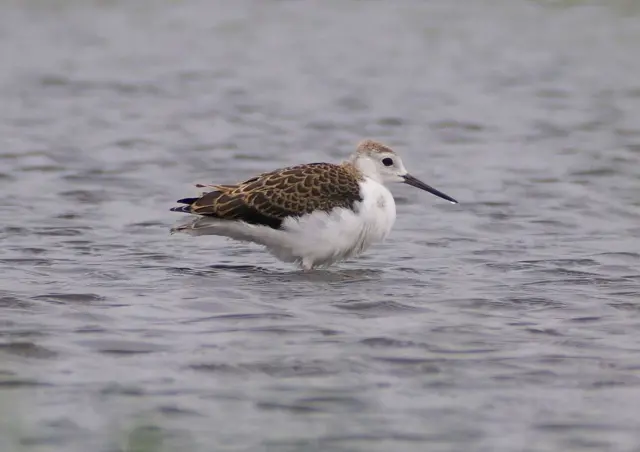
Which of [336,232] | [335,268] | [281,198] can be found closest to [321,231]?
[336,232]

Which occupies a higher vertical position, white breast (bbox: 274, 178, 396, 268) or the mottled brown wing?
the mottled brown wing

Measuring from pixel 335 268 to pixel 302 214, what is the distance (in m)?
0.94

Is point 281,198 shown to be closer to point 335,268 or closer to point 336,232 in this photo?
point 336,232

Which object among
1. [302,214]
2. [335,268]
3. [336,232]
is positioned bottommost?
[335,268]

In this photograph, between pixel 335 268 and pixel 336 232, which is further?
pixel 335 268

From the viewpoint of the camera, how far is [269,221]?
466 inches

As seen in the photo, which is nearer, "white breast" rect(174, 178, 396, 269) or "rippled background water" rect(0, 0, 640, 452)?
"rippled background water" rect(0, 0, 640, 452)

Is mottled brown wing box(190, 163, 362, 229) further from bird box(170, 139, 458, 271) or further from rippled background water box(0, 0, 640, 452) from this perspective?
rippled background water box(0, 0, 640, 452)

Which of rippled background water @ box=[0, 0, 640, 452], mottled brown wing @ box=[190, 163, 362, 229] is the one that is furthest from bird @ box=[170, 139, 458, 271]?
rippled background water @ box=[0, 0, 640, 452]

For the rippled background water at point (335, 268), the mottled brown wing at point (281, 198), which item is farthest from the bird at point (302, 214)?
the rippled background water at point (335, 268)

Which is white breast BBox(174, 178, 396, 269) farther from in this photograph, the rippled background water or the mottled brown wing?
the rippled background water

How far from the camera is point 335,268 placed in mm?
12570

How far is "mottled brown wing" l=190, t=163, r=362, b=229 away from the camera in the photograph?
1183 cm

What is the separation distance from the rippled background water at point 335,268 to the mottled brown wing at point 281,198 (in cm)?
57
